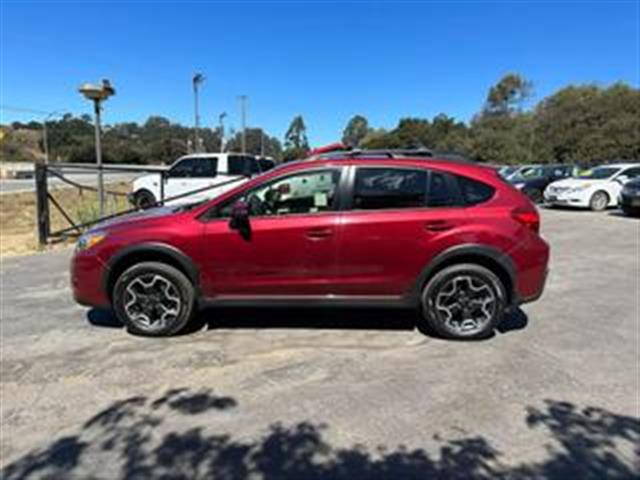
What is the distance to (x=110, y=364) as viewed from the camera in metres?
4.59

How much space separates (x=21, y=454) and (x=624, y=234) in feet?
39.8

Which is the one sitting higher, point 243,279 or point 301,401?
point 243,279

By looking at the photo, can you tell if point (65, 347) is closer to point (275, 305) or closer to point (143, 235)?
point (143, 235)

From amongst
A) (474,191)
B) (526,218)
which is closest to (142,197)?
(474,191)

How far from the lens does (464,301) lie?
5.06m


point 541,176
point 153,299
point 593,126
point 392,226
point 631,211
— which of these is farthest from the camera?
point 593,126

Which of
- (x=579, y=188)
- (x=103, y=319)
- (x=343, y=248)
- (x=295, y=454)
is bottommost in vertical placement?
(x=295, y=454)

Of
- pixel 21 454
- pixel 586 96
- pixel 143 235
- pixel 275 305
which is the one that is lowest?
pixel 21 454

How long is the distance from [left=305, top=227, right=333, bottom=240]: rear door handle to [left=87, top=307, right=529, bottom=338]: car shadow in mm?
917

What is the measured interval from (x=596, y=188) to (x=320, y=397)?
16.5m

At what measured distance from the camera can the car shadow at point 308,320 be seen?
18.1 ft

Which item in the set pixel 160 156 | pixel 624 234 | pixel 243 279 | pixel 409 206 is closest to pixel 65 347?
pixel 243 279

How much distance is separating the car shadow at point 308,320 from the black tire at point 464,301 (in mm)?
246

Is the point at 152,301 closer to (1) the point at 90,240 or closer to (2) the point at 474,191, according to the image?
(1) the point at 90,240
